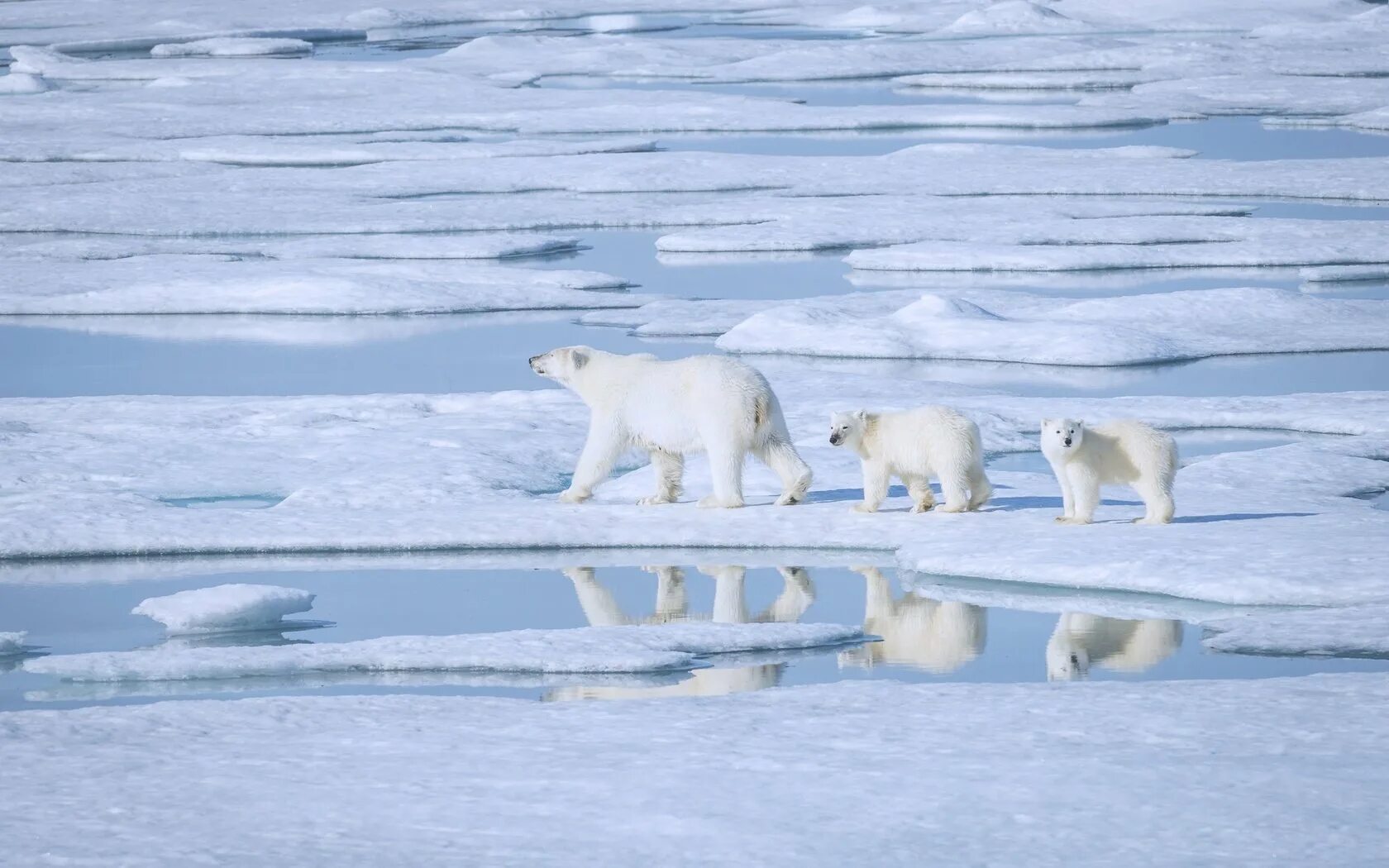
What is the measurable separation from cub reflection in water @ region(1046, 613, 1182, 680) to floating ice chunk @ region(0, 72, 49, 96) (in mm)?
21744

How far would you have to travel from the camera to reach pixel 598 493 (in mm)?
7680

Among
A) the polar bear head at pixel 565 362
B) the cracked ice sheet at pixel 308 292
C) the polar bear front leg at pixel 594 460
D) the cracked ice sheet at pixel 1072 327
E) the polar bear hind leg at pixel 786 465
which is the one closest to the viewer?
the polar bear hind leg at pixel 786 465

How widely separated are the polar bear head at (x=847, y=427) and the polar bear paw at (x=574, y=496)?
39.6 inches

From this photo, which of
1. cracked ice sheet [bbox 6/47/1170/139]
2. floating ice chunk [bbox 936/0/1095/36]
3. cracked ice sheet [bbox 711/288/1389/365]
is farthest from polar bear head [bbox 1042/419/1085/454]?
floating ice chunk [bbox 936/0/1095/36]

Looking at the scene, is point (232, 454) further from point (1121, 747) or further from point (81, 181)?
point (81, 181)

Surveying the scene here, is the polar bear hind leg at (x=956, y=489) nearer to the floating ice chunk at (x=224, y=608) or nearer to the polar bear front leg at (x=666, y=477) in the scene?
the polar bear front leg at (x=666, y=477)

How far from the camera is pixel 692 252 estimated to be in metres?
14.7

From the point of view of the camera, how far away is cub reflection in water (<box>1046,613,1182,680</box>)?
537 centimetres

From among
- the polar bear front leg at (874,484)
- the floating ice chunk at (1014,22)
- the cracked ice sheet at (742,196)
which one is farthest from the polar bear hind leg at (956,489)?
the floating ice chunk at (1014,22)

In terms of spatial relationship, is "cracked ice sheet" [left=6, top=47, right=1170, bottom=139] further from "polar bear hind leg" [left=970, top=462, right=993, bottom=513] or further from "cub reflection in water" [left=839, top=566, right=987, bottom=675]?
"cub reflection in water" [left=839, top=566, right=987, bottom=675]

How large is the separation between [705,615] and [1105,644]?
3.82 feet

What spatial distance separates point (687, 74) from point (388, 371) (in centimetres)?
1693

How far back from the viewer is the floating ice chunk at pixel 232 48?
101 ft

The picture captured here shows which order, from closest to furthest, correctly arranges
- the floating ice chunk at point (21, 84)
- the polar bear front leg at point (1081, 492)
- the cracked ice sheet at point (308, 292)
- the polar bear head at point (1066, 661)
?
the polar bear head at point (1066, 661) < the polar bear front leg at point (1081, 492) < the cracked ice sheet at point (308, 292) < the floating ice chunk at point (21, 84)
